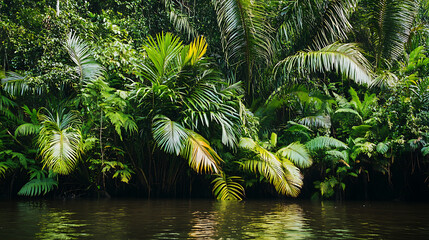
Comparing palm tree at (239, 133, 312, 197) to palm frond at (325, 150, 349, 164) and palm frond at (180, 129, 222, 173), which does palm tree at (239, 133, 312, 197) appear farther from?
palm frond at (180, 129, 222, 173)

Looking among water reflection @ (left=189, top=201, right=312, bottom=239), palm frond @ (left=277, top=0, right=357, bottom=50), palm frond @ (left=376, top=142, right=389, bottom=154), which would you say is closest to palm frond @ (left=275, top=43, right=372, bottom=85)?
palm frond @ (left=277, top=0, right=357, bottom=50)

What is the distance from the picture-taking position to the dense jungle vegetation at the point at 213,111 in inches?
292

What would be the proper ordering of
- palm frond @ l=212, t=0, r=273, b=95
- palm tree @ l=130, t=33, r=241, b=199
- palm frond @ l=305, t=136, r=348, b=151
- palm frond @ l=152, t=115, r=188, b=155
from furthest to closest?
palm frond @ l=212, t=0, r=273, b=95
palm frond @ l=305, t=136, r=348, b=151
palm tree @ l=130, t=33, r=241, b=199
palm frond @ l=152, t=115, r=188, b=155

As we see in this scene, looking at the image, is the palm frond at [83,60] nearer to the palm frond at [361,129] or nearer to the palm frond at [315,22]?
the palm frond at [315,22]

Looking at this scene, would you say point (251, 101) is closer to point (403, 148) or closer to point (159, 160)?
point (159, 160)

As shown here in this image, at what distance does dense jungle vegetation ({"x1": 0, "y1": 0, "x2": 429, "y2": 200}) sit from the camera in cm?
742

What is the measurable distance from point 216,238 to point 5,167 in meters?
A: 5.65

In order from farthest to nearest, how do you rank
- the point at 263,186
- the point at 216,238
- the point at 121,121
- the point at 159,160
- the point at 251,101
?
the point at 251,101, the point at 263,186, the point at 159,160, the point at 121,121, the point at 216,238

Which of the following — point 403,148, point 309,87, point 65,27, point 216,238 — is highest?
point 65,27

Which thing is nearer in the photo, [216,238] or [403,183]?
[216,238]

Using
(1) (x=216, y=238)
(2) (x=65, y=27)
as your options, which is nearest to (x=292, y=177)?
(1) (x=216, y=238)

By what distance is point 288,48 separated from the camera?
33.3 ft

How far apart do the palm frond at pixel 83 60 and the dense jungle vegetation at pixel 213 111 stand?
0.09ft

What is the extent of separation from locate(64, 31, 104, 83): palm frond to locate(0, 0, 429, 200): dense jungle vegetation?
0.03m
